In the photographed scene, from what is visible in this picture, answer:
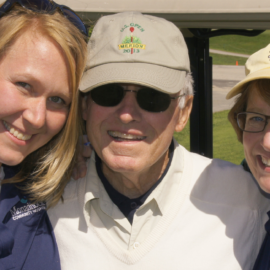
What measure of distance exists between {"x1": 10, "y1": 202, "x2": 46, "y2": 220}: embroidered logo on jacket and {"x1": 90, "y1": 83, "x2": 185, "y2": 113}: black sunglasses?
79cm

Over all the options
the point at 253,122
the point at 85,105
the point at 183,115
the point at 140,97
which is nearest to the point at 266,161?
the point at 253,122

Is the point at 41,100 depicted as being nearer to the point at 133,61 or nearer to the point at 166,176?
the point at 133,61

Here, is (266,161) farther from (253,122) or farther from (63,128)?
(63,128)

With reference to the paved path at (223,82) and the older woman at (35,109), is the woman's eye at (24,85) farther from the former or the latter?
the paved path at (223,82)

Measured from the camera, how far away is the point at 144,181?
2141 millimetres

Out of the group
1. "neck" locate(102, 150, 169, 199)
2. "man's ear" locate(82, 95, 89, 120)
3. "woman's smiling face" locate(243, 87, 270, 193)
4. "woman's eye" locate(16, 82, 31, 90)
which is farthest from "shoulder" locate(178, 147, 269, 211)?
"woman's eye" locate(16, 82, 31, 90)

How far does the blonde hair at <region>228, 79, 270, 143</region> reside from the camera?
1.64 metres

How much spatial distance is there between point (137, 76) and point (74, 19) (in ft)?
1.75

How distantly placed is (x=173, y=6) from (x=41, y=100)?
32.6 inches

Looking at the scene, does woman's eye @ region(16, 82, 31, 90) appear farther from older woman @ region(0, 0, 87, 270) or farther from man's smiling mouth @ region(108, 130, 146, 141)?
man's smiling mouth @ region(108, 130, 146, 141)

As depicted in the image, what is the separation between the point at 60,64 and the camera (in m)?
1.82

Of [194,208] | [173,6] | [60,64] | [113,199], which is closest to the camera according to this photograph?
[173,6]

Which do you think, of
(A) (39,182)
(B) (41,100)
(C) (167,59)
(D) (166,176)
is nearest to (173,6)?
(C) (167,59)

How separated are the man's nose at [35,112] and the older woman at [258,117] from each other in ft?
3.23
